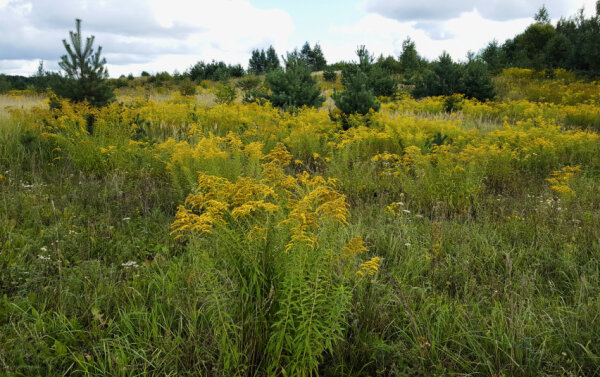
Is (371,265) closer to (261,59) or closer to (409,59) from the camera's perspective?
(409,59)

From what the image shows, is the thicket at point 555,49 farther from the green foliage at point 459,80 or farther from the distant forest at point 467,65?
the green foliage at point 459,80

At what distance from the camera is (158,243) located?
3.80 metres

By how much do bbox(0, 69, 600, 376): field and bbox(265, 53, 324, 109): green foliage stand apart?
5.68 m

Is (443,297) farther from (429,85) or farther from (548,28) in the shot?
(548,28)

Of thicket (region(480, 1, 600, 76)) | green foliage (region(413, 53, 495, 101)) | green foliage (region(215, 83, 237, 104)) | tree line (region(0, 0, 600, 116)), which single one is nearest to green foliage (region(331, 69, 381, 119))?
tree line (region(0, 0, 600, 116))

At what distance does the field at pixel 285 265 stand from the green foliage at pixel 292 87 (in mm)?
5683

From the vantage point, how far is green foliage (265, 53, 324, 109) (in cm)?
1198

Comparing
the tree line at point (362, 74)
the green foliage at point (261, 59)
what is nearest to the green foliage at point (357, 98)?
the tree line at point (362, 74)

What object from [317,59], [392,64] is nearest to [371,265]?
[392,64]

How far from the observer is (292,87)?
1198cm

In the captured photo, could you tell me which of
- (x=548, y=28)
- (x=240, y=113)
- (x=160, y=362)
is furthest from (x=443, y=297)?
(x=548, y=28)

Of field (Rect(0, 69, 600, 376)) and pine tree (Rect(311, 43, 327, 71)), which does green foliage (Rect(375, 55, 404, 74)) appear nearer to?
pine tree (Rect(311, 43, 327, 71))

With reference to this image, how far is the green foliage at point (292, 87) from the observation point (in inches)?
472

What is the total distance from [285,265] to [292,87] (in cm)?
1060
